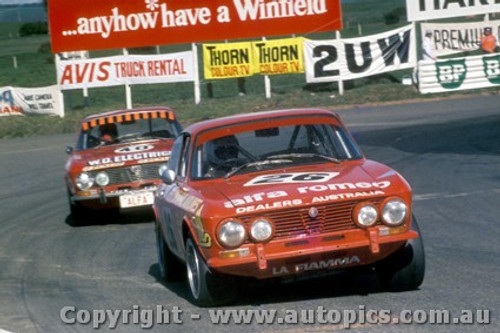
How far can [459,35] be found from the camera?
36.6 meters

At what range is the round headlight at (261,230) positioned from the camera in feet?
27.1

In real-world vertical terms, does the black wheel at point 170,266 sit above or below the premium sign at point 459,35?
below

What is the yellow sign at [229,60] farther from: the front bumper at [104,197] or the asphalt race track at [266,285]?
the front bumper at [104,197]

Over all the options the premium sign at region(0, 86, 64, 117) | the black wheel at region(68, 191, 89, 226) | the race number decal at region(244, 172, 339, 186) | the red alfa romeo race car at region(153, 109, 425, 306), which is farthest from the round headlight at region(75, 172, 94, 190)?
the premium sign at region(0, 86, 64, 117)

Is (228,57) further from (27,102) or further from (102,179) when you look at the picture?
Answer: (102,179)

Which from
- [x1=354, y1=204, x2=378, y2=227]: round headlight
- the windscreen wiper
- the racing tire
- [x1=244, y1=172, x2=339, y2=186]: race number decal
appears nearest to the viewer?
[x1=354, y1=204, x2=378, y2=227]: round headlight

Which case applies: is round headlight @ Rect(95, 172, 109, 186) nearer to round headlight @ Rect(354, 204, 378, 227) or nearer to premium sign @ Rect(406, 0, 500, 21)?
round headlight @ Rect(354, 204, 378, 227)

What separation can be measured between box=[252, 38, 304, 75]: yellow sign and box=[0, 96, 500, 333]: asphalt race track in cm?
1297

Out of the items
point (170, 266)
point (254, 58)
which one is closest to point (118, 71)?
point (254, 58)

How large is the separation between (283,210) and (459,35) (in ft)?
96.1

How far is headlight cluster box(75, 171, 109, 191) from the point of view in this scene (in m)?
14.9

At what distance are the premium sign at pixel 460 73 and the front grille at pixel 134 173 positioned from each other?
2012cm

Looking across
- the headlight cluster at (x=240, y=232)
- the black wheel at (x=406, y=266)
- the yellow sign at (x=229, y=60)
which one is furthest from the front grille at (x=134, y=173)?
the yellow sign at (x=229, y=60)

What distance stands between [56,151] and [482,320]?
66.3 feet
